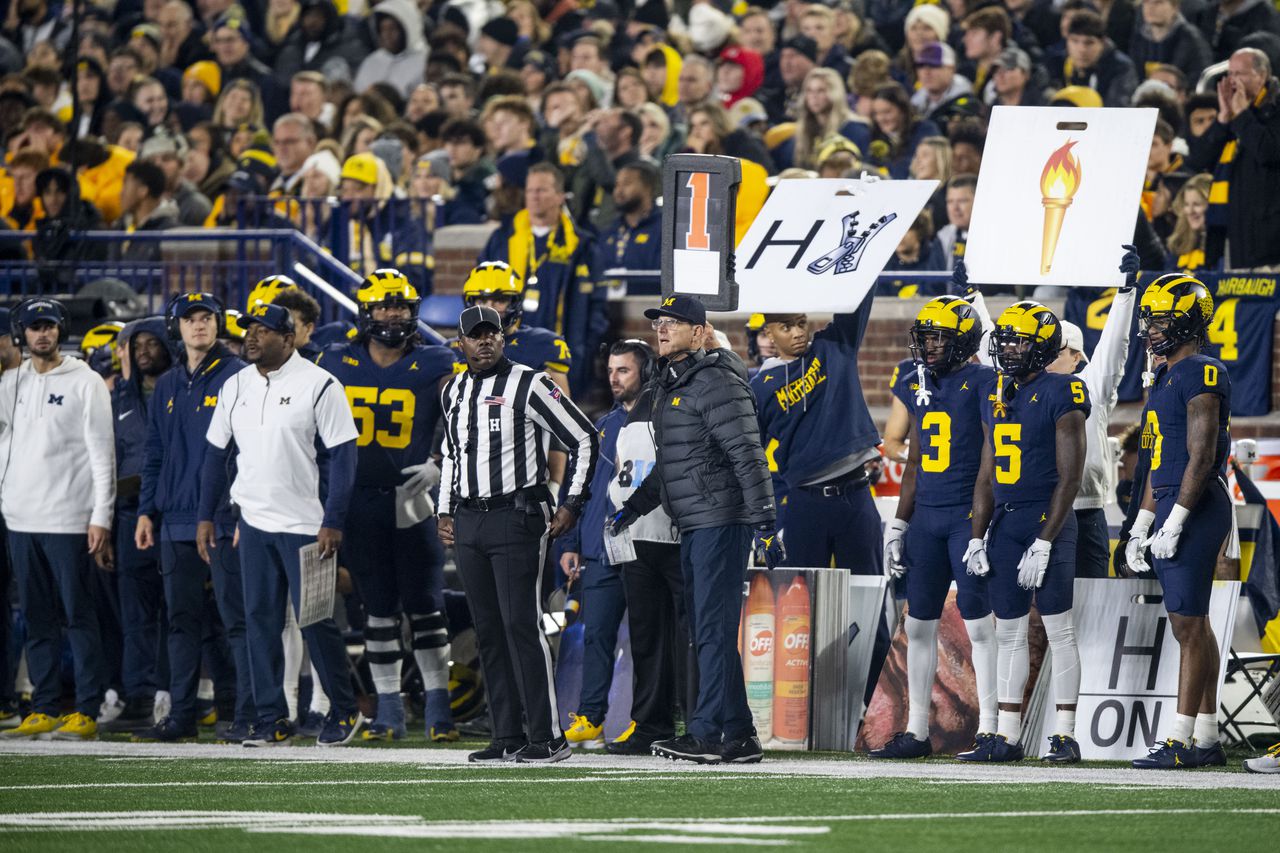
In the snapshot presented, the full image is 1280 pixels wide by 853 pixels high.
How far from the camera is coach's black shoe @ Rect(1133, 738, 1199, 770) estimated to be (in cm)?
1002

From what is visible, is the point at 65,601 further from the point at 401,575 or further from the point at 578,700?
the point at 578,700

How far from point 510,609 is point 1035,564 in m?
2.37

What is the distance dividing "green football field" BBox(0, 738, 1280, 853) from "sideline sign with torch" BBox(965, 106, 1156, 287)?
2459 mm

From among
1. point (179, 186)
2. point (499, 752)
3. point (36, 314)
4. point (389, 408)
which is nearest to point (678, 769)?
point (499, 752)

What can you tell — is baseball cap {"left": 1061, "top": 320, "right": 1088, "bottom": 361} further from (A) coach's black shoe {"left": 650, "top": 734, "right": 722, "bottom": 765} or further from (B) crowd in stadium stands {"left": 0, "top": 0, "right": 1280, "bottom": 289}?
(A) coach's black shoe {"left": 650, "top": 734, "right": 722, "bottom": 765}

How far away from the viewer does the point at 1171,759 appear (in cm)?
1003

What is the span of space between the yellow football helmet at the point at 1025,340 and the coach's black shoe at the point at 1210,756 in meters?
1.86

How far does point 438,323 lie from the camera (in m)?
15.9

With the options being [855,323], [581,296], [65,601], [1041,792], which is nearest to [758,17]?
[581,296]

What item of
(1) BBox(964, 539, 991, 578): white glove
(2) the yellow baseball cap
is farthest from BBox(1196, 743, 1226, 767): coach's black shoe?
(2) the yellow baseball cap

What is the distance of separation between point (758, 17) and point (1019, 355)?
983 cm

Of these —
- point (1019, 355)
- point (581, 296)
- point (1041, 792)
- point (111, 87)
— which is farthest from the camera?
point (111, 87)

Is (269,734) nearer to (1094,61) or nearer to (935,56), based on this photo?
(935,56)

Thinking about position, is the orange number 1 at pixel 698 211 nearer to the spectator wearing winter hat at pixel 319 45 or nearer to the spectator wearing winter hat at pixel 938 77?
the spectator wearing winter hat at pixel 938 77
